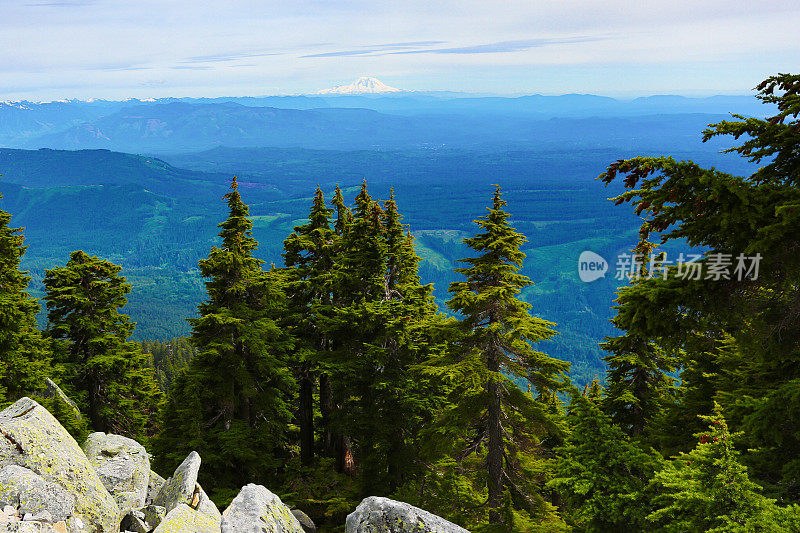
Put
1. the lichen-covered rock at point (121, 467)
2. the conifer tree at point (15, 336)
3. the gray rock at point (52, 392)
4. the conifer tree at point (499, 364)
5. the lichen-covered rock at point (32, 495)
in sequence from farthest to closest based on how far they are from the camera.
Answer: the gray rock at point (52, 392) < the conifer tree at point (15, 336) < the lichen-covered rock at point (121, 467) < the conifer tree at point (499, 364) < the lichen-covered rock at point (32, 495)

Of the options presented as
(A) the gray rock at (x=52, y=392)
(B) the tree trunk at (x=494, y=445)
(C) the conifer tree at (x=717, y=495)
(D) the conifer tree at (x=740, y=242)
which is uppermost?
Answer: (D) the conifer tree at (x=740, y=242)

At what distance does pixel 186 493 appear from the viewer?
14141mm

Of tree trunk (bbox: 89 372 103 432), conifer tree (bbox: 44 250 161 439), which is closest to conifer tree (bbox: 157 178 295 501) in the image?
conifer tree (bbox: 44 250 161 439)

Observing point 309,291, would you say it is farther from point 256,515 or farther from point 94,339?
point 256,515

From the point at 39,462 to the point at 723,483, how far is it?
52.8ft

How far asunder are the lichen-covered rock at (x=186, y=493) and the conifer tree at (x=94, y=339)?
15260mm

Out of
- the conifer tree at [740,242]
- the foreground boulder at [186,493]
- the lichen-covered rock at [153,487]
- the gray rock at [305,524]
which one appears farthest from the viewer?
the gray rock at [305,524]

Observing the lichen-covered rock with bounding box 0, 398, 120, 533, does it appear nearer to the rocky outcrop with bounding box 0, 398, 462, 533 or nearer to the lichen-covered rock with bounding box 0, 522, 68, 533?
the rocky outcrop with bounding box 0, 398, 462, 533

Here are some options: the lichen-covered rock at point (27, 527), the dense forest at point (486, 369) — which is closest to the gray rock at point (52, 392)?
the dense forest at point (486, 369)

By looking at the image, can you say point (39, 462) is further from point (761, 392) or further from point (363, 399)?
point (761, 392)

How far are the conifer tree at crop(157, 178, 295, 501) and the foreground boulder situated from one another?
5412 millimetres

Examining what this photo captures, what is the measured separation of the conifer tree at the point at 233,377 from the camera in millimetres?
21172

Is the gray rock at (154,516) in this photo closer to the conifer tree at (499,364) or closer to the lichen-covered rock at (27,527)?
the lichen-covered rock at (27,527)

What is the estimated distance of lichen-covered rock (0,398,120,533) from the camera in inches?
489
